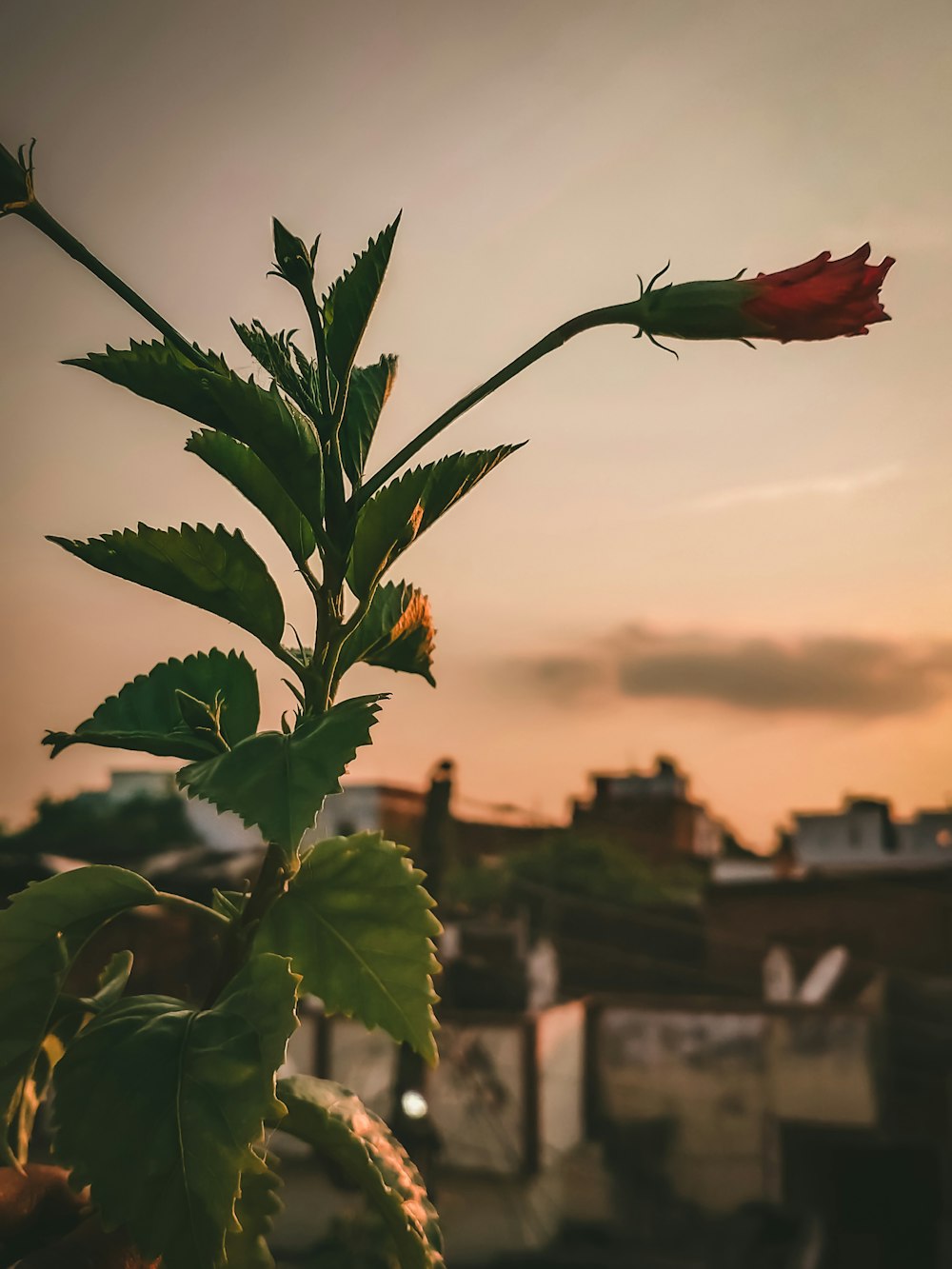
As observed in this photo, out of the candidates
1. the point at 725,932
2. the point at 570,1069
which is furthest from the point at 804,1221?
the point at 725,932

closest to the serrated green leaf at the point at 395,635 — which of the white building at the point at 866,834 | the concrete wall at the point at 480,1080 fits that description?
the concrete wall at the point at 480,1080

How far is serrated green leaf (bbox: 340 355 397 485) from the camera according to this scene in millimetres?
679

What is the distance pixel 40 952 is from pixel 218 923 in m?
0.10

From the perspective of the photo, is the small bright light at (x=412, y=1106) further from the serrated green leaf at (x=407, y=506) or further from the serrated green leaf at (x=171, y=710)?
the serrated green leaf at (x=407, y=506)

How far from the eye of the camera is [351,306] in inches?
25.4

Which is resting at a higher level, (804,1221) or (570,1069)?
(570,1069)

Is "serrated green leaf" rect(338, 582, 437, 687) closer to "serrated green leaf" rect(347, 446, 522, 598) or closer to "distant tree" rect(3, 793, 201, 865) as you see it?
"serrated green leaf" rect(347, 446, 522, 598)

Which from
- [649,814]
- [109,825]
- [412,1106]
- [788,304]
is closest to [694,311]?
[788,304]

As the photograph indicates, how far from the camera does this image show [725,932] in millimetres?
16266

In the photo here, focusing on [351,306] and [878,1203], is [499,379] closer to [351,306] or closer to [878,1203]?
[351,306]

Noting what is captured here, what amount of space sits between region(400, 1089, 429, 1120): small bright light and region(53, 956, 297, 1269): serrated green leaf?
34.5 feet

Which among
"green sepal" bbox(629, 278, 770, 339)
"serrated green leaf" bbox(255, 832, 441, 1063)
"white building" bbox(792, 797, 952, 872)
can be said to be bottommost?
"serrated green leaf" bbox(255, 832, 441, 1063)

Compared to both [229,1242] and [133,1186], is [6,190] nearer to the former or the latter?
[133,1186]

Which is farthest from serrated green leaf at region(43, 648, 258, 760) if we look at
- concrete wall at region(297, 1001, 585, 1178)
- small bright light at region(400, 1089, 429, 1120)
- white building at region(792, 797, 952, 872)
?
white building at region(792, 797, 952, 872)
